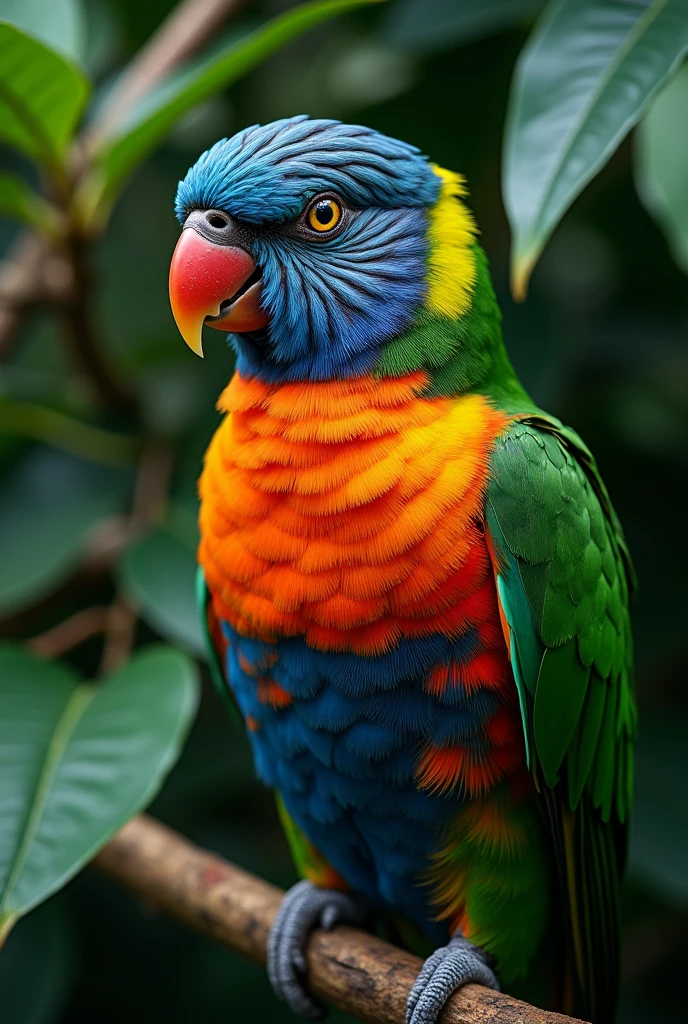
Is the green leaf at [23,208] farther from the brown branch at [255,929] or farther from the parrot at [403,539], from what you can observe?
the brown branch at [255,929]

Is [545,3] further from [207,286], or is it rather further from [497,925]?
[497,925]

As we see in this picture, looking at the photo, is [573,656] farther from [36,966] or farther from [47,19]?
[47,19]

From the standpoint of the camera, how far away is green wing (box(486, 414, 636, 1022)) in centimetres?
151

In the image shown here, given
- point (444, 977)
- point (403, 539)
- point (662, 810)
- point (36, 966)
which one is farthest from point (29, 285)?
point (662, 810)

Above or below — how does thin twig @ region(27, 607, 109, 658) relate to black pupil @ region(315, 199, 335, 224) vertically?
below

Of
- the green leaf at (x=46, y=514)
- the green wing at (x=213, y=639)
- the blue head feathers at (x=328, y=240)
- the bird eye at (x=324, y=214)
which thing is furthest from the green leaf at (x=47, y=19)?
the green wing at (x=213, y=639)

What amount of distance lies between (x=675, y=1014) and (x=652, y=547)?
121 cm

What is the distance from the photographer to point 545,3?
2.49 metres

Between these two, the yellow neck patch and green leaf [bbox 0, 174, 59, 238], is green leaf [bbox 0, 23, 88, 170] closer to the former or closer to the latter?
green leaf [bbox 0, 174, 59, 238]

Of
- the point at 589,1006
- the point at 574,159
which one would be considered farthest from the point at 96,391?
the point at 589,1006

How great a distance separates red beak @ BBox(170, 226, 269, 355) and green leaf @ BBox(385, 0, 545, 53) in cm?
134

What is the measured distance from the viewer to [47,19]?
7.11 feet

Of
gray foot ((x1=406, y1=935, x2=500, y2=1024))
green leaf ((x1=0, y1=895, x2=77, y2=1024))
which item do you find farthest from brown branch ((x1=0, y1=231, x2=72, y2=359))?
gray foot ((x1=406, y1=935, x2=500, y2=1024))

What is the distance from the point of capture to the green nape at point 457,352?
5.11ft
